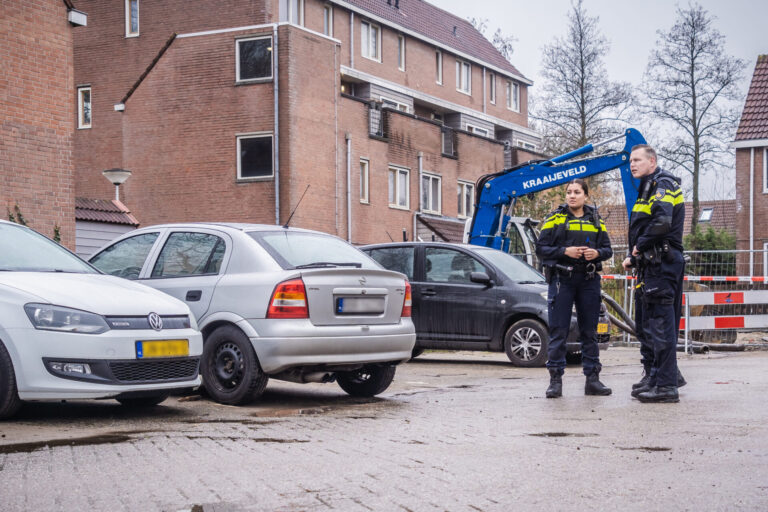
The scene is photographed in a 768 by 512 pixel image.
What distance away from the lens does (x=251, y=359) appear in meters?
8.77

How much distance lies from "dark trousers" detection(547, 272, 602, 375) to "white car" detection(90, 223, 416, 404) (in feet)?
4.32

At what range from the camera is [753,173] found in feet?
119

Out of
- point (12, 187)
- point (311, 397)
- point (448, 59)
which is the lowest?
point (311, 397)

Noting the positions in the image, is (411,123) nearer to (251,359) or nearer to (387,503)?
(251,359)

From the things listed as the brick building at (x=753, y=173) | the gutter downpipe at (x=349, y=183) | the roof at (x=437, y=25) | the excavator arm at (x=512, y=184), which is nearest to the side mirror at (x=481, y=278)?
the excavator arm at (x=512, y=184)

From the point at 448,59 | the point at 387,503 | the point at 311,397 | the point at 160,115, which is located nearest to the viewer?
the point at 387,503

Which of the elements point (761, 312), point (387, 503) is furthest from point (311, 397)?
point (761, 312)

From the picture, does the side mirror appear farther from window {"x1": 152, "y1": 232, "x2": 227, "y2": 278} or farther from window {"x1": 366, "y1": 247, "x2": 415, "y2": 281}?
window {"x1": 152, "y1": 232, "x2": 227, "y2": 278}

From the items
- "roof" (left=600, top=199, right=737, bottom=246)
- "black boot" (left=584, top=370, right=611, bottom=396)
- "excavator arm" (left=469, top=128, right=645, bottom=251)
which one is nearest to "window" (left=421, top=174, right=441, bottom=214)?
"roof" (left=600, top=199, right=737, bottom=246)

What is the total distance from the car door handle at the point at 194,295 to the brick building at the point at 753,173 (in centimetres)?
2988

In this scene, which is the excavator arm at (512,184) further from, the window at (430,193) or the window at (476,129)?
the window at (476,129)

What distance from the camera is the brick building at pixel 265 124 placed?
2983cm

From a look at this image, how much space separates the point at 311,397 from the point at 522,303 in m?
4.84

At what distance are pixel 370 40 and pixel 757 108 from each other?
14.7 metres
